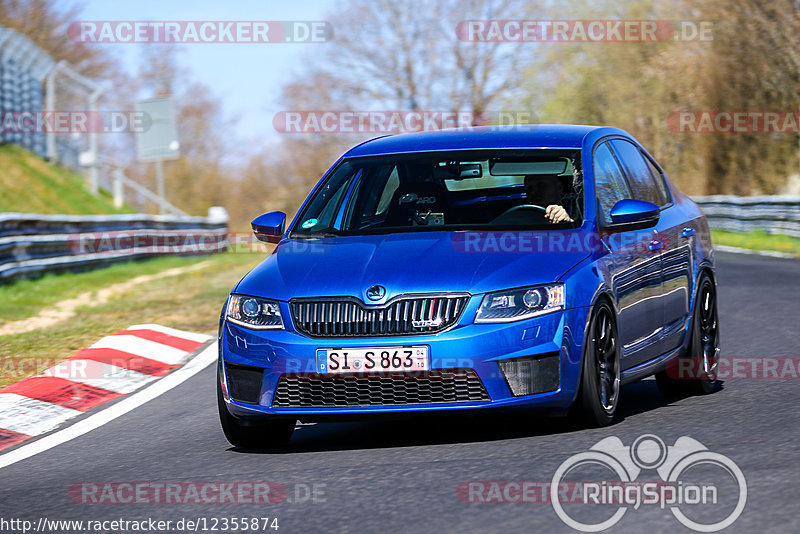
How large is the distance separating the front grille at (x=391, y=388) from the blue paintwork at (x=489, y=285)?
37 mm

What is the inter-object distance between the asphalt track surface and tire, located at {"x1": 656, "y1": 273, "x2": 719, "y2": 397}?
12 cm

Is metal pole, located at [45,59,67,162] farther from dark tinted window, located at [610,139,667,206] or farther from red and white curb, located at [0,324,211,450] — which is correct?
dark tinted window, located at [610,139,667,206]

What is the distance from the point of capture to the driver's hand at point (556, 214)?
23.4 ft

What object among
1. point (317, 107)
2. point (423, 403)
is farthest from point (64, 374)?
point (317, 107)

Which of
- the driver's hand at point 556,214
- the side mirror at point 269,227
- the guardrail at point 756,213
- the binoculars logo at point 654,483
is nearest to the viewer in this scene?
the binoculars logo at point 654,483

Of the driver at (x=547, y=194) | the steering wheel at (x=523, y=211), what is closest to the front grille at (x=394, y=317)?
the steering wheel at (x=523, y=211)

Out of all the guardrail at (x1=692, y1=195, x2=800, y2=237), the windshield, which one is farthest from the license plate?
the guardrail at (x1=692, y1=195, x2=800, y2=237)

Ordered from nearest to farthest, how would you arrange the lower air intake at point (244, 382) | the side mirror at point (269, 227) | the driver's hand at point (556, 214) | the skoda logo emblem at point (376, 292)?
the skoda logo emblem at point (376, 292), the lower air intake at point (244, 382), the driver's hand at point (556, 214), the side mirror at point (269, 227)

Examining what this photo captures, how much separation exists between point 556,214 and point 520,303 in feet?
3.58

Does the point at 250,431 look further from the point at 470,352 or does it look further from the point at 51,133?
the point at 51,133

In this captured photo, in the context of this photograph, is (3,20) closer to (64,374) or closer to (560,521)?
(64,374)

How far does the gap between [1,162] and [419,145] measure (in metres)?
33.7

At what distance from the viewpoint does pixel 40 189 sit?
3966cm

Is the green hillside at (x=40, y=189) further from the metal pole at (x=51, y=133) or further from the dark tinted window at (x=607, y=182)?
the dark tinted window at (x=607, y=182)
